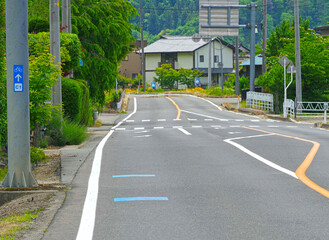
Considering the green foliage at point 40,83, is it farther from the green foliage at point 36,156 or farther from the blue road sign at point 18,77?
the blue road sign at point 18,77

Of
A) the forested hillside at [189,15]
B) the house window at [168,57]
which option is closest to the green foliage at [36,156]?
the house window at [168,57]

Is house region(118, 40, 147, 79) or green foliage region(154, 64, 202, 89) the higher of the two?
house region(118, 40, 147, 79)

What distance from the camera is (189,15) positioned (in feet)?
514

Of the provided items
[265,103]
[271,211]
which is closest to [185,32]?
[265,103]

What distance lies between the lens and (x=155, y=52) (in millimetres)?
109938

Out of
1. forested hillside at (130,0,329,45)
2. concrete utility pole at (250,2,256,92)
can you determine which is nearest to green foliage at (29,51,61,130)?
concrete utility pole at (250,2,256,92)

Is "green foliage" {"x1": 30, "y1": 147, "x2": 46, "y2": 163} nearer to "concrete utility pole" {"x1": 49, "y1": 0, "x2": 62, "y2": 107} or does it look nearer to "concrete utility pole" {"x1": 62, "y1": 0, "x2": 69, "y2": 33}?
"concrete utility pole" {"x1": 49, "y1": 0, "x2": 62, "y2": 107}

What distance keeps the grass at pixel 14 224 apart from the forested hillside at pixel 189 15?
369 ft

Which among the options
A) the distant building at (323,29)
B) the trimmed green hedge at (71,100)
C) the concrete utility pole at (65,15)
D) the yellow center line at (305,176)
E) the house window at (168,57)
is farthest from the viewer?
the house window at (168,57)

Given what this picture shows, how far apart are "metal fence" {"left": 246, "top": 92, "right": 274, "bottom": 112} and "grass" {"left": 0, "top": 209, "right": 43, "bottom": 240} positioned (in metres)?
40.6

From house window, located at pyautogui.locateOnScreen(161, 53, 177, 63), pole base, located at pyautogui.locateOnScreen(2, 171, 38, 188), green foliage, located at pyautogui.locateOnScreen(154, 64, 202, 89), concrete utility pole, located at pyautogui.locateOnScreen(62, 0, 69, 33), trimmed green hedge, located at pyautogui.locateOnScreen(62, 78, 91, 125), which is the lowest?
pole base, located at pyautogui.locateOnScreen(2, 171, 38, 188)

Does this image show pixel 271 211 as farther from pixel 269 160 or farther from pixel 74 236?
pixel 269 160

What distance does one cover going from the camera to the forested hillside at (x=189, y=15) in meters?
124

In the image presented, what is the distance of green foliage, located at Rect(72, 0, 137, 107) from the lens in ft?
110
